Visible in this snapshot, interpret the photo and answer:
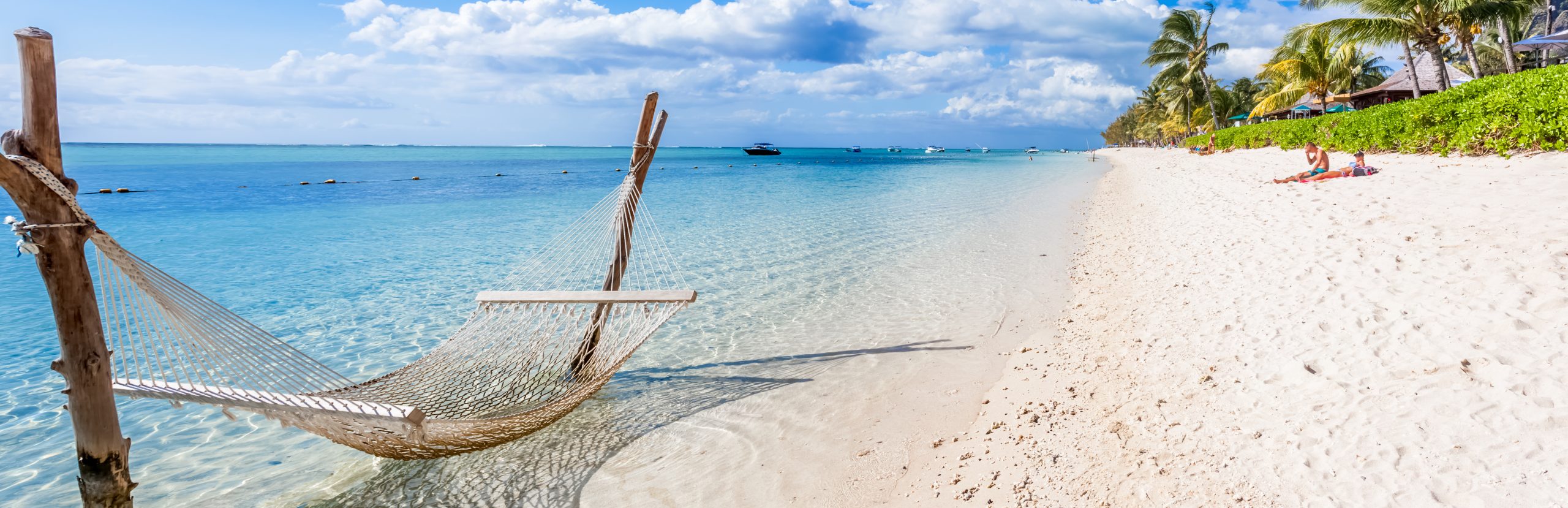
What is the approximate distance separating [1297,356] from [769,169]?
42.4 meters

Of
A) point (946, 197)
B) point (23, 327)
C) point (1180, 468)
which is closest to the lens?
point (1180, 468)

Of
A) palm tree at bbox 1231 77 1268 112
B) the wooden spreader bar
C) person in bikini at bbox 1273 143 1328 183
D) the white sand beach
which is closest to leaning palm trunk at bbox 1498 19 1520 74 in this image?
person in bikini at bbox 1273 143 1328 183

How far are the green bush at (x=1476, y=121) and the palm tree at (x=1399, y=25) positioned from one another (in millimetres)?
2115

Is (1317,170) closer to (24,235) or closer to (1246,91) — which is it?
(24,235)

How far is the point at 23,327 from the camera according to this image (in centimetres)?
679

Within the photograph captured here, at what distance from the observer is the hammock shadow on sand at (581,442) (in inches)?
137

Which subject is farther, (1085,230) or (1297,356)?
(1085,230)

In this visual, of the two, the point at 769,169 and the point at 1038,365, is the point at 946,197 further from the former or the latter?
the point at 769,169

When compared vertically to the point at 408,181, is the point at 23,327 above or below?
below

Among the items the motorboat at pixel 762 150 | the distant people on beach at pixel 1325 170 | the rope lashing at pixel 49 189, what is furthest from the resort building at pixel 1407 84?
Answer: the motorboat at pixel 762 150

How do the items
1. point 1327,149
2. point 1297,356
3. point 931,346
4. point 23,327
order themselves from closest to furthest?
1. point 1297,356
2. point 931,346
3. point 23,327
4. point 1327,149

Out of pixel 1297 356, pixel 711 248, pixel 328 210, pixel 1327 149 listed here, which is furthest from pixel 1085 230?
pixel 328 210

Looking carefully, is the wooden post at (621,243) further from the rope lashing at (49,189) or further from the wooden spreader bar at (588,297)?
the rope lashing at (49,189)

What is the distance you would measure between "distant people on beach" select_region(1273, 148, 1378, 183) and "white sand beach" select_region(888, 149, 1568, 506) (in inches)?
100
